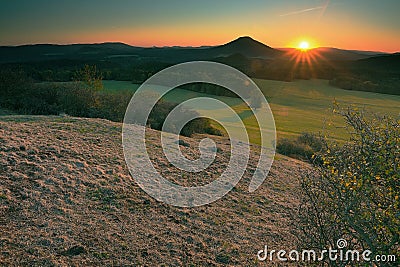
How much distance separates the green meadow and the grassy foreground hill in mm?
19127

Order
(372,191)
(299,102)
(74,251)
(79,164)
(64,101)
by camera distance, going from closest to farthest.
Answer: (372,191) < (74,251) < (79,164) < (64,101) < (299,102)

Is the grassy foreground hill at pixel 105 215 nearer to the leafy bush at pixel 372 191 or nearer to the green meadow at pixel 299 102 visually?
the leafy bush at pixel 372 191

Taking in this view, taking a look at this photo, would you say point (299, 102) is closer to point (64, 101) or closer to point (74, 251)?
point (64, 101)

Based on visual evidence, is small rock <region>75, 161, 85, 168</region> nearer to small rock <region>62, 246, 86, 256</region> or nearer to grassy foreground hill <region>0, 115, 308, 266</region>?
grassy foreground hill <region>0, 115, 308, 266</region>

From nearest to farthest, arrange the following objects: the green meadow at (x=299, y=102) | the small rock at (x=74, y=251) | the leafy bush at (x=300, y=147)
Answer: the small rock at (x=74, y=251), the leafy bush at (x=300, y=147), the green meadow at (x=299, y=102)

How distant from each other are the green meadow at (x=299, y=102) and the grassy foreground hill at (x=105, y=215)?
19.1 metres

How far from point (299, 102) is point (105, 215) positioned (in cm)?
5908

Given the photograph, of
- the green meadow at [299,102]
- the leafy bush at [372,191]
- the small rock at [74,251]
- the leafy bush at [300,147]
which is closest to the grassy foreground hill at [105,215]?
the small rock at [74,251]

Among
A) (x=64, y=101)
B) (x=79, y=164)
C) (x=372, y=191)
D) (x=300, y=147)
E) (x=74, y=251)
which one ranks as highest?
(x=64, y=101)

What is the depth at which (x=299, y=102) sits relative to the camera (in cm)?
6272

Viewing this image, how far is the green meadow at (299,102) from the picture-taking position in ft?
134

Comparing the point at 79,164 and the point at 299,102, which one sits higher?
the point at 299,102

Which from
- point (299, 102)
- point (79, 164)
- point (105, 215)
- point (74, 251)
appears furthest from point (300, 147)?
point (299, 102)

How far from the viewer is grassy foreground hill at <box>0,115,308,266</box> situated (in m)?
7.61
